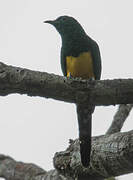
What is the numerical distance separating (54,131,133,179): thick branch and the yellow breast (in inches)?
52.6

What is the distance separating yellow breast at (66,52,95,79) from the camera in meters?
4.49

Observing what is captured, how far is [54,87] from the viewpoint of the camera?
2449 millimetres

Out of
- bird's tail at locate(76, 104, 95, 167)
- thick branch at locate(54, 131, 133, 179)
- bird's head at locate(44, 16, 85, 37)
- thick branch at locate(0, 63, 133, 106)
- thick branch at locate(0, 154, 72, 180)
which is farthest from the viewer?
bird's head at locate(44, 16, 85, 37)

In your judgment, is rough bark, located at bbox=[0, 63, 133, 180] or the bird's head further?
the bird's head

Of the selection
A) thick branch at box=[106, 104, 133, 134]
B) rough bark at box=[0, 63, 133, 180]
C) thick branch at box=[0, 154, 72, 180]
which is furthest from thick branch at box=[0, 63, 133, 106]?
thick branch at box=[106, 104, 133, 134]

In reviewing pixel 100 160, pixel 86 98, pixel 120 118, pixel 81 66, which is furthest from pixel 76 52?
pixel 86 98

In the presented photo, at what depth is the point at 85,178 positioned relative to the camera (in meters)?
3.23

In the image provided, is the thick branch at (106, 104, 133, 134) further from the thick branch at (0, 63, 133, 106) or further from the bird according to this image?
the thick branch at (0, 63, 133, 106)

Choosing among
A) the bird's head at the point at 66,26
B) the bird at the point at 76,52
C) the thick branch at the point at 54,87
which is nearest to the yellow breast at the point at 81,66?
the bird at the point at 76,52

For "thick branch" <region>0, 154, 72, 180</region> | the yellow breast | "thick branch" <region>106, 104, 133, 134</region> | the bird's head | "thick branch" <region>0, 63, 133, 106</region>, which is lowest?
"thick branch" <region>0, 154, 72, 180</region>

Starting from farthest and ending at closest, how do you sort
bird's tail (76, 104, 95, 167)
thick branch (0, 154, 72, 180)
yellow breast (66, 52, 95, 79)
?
yellow breast (66, 52, 95, 79), thick branch (0, 154, 72, 180), bird's tail (76, 104, 95, 167)

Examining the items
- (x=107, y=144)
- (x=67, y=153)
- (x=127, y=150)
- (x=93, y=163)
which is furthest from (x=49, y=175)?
(x=127, y=150)

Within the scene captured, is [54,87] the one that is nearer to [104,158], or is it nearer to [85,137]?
[85,137]

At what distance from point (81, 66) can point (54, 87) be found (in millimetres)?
2072
